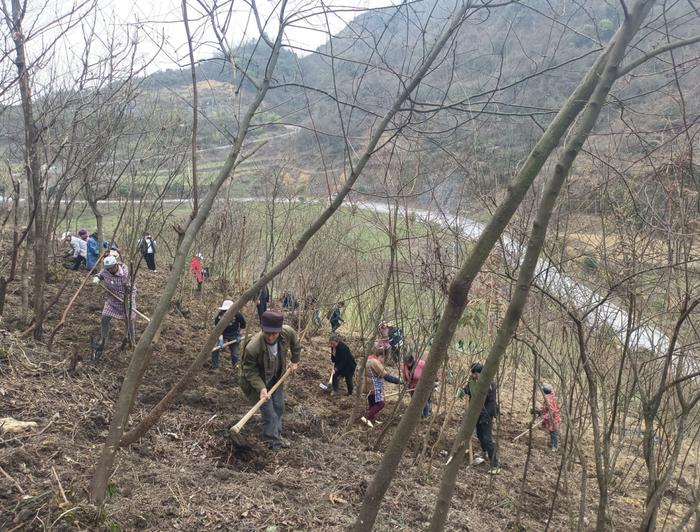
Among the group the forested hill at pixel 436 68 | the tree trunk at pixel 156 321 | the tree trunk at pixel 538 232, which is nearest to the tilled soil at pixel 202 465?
the tree trunk at pixel 156 321

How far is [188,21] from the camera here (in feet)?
9.48

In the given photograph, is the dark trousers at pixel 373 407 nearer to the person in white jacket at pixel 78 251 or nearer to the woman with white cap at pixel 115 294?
the woman with white cap at pixel 115 294

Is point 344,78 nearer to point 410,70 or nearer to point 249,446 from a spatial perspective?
point 410,70

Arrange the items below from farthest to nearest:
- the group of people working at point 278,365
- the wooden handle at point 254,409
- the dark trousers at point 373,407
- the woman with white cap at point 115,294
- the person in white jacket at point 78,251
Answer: the person in white jacket at point 78,251 < the dark trousers at point 373,407 < the woman with white cap at point 115,294 < the group of people working at point 278,365 < the wooden handle at point 254,409

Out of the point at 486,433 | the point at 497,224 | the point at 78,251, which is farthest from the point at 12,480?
the point at 78,251

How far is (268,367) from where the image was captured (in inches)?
209

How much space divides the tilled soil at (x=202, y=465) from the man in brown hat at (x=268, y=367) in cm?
20

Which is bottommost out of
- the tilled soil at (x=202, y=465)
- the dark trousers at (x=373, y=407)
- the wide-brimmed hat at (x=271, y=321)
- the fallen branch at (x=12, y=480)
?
the dark trousers at (x=373, y=407)

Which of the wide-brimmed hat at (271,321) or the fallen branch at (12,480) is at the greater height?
the wide-brimmed hat at (271,321)

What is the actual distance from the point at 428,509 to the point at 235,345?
4564 mm

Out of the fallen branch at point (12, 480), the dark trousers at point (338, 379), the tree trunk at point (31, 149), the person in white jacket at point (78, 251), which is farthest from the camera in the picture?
the person in white jacket at point (78, 251)

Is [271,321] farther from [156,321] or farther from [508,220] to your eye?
[508,220]

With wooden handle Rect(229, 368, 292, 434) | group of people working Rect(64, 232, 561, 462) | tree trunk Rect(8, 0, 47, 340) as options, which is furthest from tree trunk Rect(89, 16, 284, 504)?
tree trunk Rect(8, 0, 47, 340)

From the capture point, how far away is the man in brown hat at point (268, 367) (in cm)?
508
